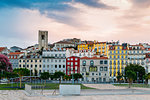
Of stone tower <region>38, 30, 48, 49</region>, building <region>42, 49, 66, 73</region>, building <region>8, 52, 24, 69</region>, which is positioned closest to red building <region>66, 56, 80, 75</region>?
building <region>42, 49, 66, 73</region>

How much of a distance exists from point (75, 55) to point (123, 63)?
17962mm

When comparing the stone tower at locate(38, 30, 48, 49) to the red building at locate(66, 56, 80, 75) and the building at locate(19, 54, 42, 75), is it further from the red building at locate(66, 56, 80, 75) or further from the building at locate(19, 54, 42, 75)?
the red building at locate(66, 56, 80, 75)

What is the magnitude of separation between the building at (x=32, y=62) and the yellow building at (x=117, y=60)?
26026 millimetres

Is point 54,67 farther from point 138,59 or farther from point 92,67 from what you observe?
point 138,59

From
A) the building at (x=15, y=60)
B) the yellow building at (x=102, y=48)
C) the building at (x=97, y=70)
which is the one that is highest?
the yellow building at (x=102, y=48)

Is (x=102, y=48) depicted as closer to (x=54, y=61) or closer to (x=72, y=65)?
(x=72, y=65)

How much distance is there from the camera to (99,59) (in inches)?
3285

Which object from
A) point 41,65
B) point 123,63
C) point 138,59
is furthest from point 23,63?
point 138,59

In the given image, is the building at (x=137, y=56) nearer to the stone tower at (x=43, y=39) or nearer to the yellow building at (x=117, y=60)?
the yellow building at (x=117, y=60)

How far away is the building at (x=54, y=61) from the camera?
291 ft

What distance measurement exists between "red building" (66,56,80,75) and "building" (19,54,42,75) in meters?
10.7

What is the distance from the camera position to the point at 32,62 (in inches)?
3597

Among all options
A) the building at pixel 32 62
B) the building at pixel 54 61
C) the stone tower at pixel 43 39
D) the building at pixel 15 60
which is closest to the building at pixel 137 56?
the building at pixel 54 61

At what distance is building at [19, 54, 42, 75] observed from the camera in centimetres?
9068
